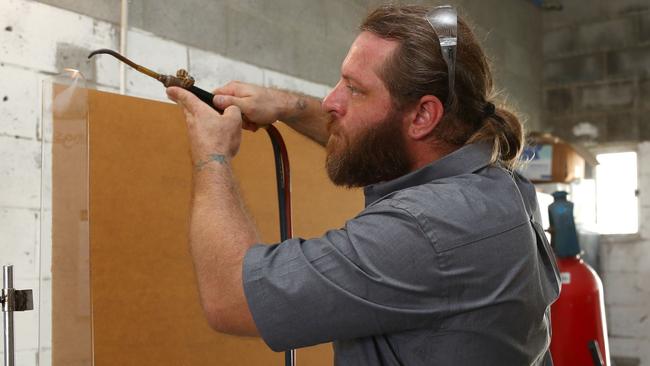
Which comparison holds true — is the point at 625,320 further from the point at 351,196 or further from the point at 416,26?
the point at 416,26

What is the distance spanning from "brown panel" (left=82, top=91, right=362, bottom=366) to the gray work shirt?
1.56 feet

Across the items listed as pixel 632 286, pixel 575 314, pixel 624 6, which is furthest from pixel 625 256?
pixel 624 6

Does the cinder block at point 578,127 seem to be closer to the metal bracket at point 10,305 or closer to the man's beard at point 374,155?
the man's beard at point 374,155

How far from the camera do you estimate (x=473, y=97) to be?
1122mm

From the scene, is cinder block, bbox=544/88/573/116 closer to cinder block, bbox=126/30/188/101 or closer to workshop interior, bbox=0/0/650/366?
workshop interior, bbox=0/0/650/366

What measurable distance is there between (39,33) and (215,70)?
22.7 inches


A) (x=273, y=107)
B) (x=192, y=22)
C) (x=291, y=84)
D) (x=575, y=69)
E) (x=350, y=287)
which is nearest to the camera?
(x=350, y=287)

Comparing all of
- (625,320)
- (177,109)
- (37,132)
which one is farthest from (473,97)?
(625,320)

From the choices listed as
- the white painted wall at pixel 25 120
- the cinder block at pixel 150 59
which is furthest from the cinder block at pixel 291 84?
the white painted wall at pixel 25 120

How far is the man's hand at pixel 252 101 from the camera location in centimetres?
117

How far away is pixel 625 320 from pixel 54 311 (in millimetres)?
3333

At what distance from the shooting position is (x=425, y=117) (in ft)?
3.61

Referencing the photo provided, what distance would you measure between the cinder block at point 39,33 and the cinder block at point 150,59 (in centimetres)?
11

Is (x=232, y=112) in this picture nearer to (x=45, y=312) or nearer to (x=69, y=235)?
(x=69, y=235)
